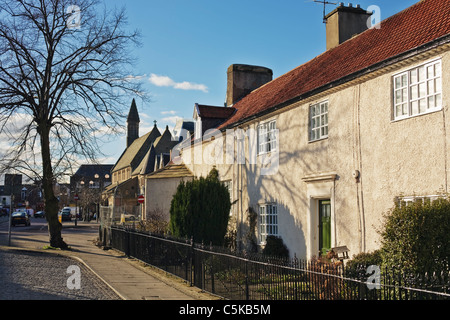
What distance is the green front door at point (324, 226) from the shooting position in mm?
13619

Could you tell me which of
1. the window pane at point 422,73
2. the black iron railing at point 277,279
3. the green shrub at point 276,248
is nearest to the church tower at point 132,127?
the green shrub at point 276,248

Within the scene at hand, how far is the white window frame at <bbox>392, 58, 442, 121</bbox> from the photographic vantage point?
32.7 ft

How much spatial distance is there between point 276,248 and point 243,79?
13.5m

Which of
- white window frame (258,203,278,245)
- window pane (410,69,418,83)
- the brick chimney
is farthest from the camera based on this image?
the brick chimney

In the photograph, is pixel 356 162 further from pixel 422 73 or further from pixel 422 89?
pixel 422 73

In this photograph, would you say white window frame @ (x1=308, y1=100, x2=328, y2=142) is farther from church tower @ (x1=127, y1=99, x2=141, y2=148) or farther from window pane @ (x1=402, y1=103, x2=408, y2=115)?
church tower @ (x1=127, y1=99, x2=141, y2=148)

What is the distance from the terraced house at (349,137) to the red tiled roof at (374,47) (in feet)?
0.17

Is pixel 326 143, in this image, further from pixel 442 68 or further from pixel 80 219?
pixel 80 219

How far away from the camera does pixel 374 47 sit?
13477mm

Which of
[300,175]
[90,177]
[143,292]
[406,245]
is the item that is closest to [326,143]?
[300,175]

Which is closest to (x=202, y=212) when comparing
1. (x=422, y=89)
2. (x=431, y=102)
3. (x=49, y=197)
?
(x=422, y=89)

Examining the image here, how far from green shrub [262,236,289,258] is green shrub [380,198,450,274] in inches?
281

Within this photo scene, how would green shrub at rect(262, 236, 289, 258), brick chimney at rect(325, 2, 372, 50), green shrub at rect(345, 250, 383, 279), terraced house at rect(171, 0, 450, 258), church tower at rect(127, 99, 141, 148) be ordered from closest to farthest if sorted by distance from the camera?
green shrub at rect(345, 250, 383, 279) → terraced house at rect(171, 0, 450, 258) → green shrub at rect(262, 236, 289, 258) → brick chimney at rect(325, 2, 372, 50) → church tower at rect(127, 99, 141, 148)

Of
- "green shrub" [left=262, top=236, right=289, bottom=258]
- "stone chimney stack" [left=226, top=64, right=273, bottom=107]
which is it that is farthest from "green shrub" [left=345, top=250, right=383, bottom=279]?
"stone chimney stack" [left=226, top=64, right=273, bottom=107]
